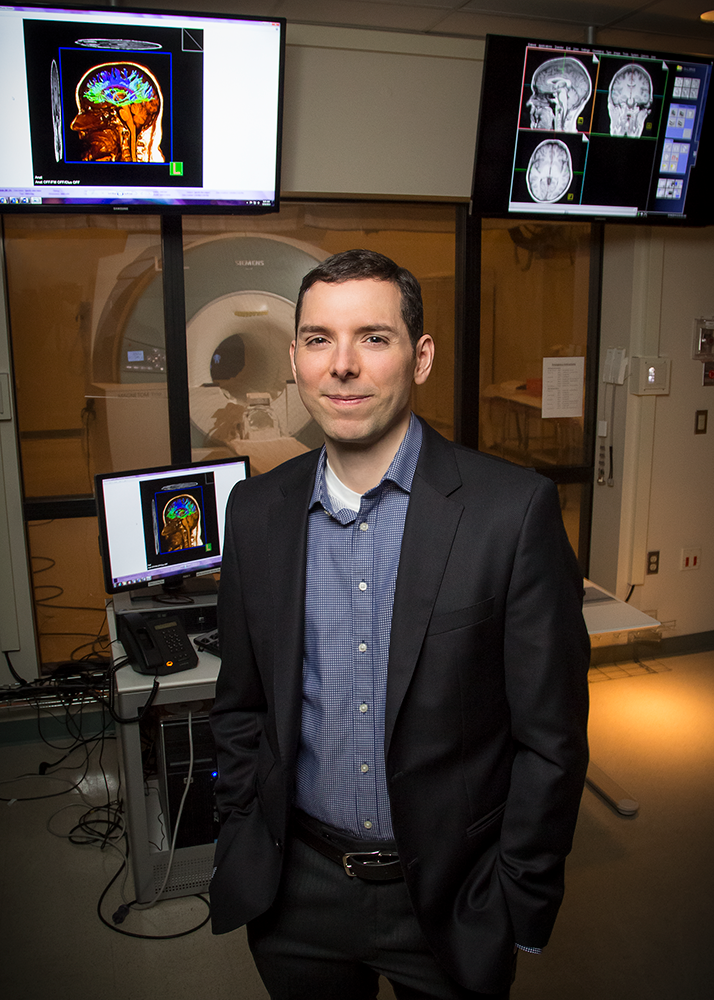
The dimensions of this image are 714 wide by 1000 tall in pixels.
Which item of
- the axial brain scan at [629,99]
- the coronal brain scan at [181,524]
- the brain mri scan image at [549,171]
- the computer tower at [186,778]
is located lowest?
the computer tower at [186,778]

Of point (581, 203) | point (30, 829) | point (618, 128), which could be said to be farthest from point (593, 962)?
point (618, 128)

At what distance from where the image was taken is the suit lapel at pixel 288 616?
1.16m

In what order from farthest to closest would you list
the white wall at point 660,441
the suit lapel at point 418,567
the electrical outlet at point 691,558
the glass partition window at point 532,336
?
the electrical outlet at point 691,558
the white wall at point 660,441
the glass partition window at point 532,336
the suit lapel at point 418,567

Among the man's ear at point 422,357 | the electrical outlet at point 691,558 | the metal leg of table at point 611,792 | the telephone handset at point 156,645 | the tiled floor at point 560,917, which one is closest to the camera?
the man's ear at point 422,357

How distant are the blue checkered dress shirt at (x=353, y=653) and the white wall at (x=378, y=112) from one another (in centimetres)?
199

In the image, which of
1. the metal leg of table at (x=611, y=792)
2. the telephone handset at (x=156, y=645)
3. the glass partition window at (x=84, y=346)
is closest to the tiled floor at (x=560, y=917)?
the metal leg of table at (x=611, y=792)

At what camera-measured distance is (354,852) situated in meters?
1.16

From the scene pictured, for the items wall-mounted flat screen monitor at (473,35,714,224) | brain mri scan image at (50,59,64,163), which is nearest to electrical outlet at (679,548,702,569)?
wall-mounted flat screen monitor at (473,35,714,224)

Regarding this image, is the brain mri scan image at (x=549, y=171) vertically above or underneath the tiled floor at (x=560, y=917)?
above

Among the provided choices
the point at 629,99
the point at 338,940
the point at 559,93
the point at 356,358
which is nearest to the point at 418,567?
the point at 356,358

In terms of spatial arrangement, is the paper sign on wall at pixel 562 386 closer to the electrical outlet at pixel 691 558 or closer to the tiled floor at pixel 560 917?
the electrical outlet at pixel 691 558

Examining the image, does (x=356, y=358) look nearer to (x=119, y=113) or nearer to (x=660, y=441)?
(x=119, y=113)

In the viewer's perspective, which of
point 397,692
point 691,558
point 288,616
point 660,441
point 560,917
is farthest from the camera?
point 691,558

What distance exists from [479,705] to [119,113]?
217 cm
